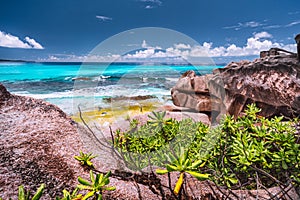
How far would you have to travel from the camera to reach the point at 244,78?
3.36 m

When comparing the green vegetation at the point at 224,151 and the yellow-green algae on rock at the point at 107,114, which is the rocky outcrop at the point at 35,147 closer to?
the green vegetation at the point at 224,151

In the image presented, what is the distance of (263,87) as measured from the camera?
2.98m

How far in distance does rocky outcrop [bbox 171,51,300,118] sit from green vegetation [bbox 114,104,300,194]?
566 millimetres

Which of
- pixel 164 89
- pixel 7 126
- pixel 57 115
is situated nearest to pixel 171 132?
pixel 57 115

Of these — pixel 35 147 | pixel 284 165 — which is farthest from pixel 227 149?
pixel 35 147

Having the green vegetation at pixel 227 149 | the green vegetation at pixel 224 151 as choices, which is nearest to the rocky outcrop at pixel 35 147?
the green vegetation at pixel 224 151

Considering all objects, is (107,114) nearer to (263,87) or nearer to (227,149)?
(263,87)

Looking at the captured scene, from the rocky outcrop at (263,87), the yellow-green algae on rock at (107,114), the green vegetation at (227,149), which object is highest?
the rocky outcrop at (263,87)

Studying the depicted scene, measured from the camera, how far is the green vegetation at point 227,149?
1.42m

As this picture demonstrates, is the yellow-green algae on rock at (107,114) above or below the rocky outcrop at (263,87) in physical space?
below

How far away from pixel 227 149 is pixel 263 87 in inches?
71.9

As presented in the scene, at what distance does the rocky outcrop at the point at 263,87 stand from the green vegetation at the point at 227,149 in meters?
0.57

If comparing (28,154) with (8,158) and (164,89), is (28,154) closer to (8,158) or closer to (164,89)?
(8,158)

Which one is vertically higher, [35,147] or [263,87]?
[263,87]
